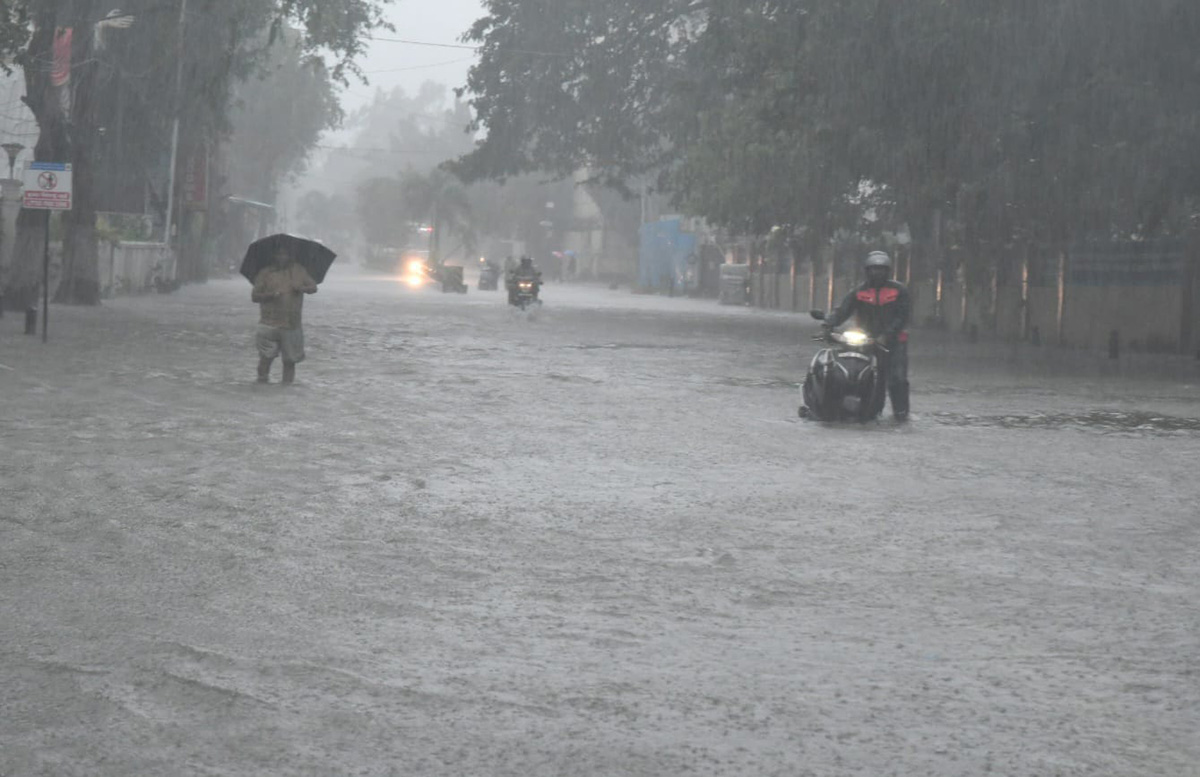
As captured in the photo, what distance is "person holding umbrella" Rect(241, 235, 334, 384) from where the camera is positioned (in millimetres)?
19484

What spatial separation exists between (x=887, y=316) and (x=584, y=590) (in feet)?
32.3

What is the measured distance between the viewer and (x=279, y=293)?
19.5 metres

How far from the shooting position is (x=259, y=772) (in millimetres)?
5031

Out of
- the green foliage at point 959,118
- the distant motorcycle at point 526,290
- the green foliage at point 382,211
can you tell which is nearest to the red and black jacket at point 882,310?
the green foliage at point 959,118

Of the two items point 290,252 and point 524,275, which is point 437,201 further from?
point 290,252

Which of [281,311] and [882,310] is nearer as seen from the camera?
[882,310]

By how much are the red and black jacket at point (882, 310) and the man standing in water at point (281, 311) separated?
5.84m

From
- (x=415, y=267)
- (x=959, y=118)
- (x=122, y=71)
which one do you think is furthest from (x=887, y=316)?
(x=415, y=267)

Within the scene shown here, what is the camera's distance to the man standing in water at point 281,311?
19469mm

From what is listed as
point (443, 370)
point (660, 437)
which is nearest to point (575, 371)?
point (443, 370)

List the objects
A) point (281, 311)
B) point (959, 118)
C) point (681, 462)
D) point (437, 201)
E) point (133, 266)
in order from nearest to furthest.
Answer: point (681, 462) < point (281, 311) < point (959, 118) < point (133, 266) < point (437, 201)

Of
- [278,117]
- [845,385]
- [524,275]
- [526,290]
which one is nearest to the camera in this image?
[845,385]

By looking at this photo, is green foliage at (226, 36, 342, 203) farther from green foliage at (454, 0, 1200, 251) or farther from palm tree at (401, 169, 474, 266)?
green foliage at (454, 0, 1200, 251)

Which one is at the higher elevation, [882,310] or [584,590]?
[882,310]
